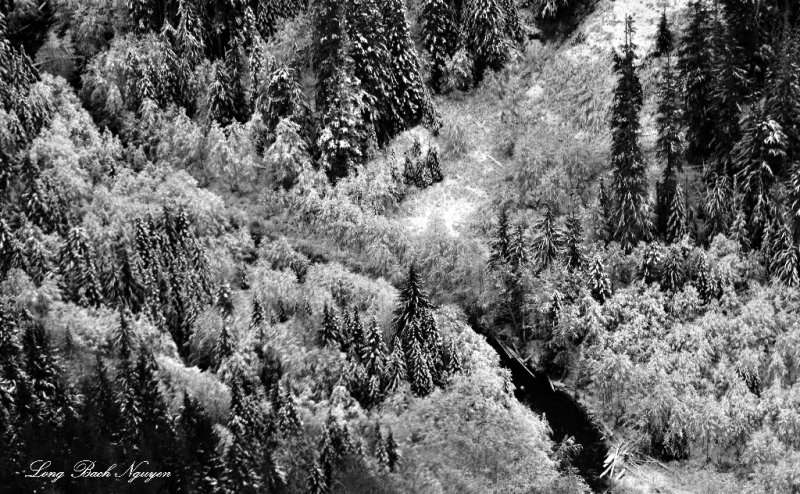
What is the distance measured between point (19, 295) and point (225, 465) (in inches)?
787

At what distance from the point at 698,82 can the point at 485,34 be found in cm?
2136

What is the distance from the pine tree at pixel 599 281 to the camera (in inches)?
2608

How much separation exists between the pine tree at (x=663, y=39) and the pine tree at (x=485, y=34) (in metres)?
13.8

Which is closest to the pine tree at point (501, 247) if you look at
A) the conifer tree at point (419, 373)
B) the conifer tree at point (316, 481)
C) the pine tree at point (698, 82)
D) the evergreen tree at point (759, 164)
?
the conifer tree at point (419, 373)

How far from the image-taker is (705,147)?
71312mm

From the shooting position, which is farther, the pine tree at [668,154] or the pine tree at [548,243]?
the pine tree at [548,243]

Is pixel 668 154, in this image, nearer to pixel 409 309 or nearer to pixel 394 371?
pixel 409 309

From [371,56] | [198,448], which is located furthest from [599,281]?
[198,448]

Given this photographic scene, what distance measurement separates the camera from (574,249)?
67812 millimetres

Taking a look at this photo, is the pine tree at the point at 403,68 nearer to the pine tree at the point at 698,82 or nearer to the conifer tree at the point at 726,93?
the pine tree at the point at 698,82

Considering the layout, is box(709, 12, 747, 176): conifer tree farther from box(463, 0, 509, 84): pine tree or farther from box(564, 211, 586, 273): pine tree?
box(463, 0, 509, 84): pine tree

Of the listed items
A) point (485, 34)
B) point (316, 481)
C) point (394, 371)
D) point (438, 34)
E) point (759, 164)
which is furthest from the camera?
point (438, 34)

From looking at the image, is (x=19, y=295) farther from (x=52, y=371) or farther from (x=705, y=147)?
(x=705, y=147)

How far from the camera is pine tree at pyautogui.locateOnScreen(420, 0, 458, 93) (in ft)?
268
